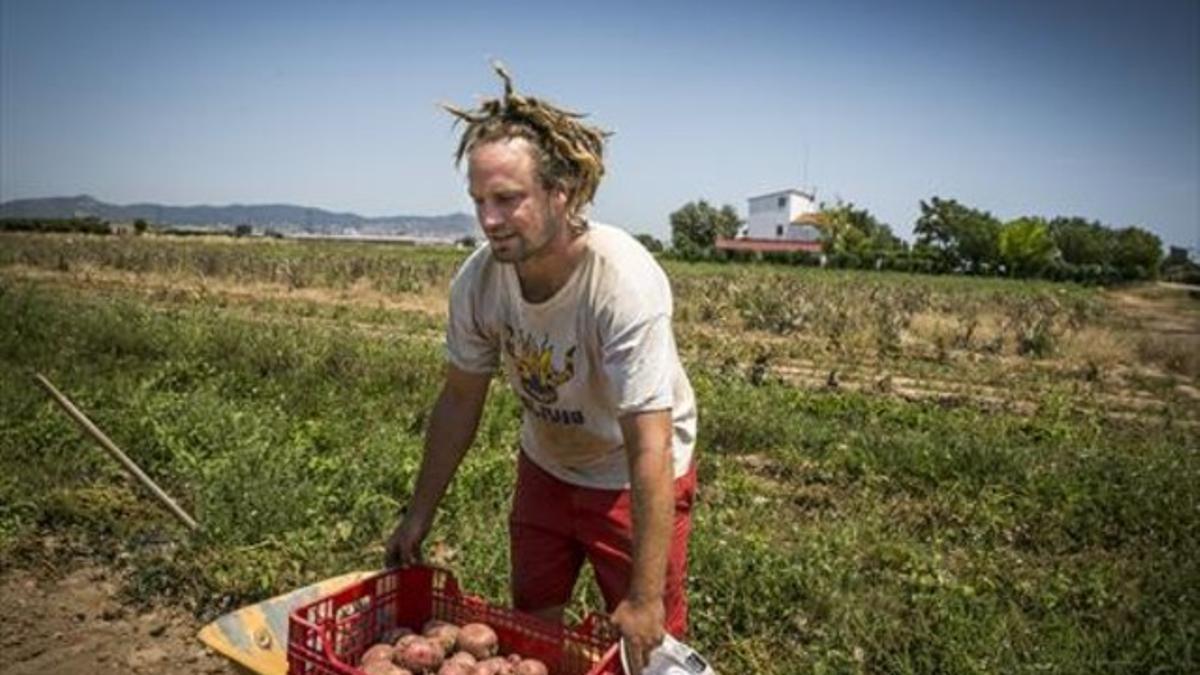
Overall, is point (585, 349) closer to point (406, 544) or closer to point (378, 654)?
point (406, 544)

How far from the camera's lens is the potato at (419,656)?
207cm

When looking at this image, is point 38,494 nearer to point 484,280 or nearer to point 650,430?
point 484,280

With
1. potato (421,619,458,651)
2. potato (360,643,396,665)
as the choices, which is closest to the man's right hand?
potato (421,619,458,651)

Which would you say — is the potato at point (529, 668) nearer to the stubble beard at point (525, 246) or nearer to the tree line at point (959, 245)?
the stubble beard at point (525, 246)

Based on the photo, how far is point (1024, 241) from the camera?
69.8 m

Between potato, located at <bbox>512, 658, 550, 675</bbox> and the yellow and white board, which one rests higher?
potato, located at <bbox>512, 658, 550, 675</bbox>

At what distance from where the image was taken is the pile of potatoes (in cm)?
201

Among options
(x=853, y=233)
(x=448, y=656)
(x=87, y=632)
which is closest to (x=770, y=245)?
(x=853, y=233)

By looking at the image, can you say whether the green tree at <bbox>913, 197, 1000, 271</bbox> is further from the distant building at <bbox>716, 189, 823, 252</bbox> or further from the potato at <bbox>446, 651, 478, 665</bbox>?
the potato at <bbox>446, 651, 478, 665</bbox>

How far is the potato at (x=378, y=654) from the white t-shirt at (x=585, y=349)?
72 centimetres

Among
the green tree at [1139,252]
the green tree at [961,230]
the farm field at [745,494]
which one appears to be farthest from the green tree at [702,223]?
the farm field at [745,494]

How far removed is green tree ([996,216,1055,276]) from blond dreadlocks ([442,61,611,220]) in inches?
2767

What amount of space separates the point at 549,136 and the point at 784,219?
81.3 meters

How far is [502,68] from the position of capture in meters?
2.18
